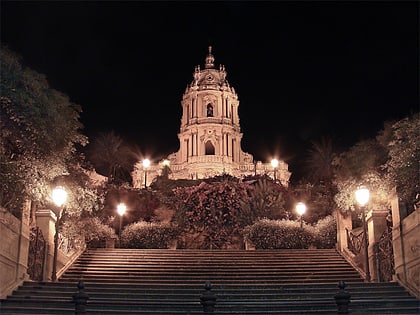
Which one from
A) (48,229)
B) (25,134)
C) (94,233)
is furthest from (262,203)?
(25,134)

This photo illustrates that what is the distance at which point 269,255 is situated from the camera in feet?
84.4

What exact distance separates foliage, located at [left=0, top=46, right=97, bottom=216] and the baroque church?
169 feet

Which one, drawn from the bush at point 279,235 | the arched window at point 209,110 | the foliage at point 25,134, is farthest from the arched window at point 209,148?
the foliage at point 25,134

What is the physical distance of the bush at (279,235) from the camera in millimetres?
29969

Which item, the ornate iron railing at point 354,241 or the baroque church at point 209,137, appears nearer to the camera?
the ornate iron railing at point 354,241

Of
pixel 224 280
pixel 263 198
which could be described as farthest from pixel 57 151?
pixel 263 198

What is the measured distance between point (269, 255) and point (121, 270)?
5912 mm

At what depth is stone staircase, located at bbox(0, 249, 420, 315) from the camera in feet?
56.6

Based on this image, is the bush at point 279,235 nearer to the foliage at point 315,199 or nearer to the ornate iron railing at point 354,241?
the ornate iron railing at point 354,241

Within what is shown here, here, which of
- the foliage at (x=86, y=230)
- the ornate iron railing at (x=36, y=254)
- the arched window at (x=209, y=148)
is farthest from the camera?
the arched window at (x=209, y=148)

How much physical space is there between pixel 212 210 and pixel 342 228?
9845 millimetres

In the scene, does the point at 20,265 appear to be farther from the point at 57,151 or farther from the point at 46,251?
the point at 57,151

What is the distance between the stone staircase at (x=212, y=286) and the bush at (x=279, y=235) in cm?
333

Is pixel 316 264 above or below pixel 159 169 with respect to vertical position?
below
